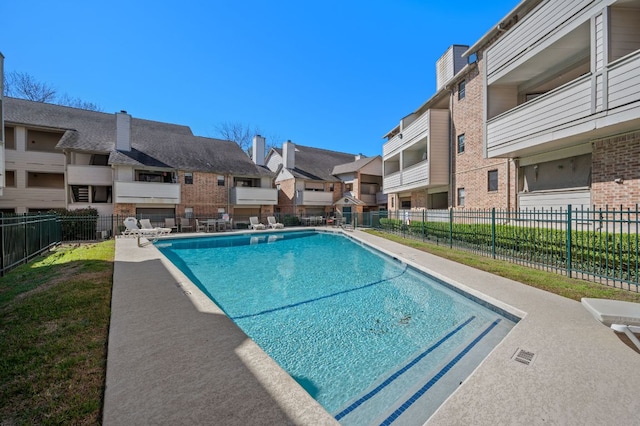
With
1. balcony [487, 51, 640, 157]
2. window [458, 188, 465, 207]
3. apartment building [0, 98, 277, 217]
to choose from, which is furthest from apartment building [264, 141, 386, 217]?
balcony [487, 51, 640, 157]

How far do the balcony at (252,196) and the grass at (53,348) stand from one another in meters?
18.6

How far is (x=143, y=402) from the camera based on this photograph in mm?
2439

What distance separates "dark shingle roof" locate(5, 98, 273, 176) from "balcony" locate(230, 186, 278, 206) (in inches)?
70.9

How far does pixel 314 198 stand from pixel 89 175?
18.9 m

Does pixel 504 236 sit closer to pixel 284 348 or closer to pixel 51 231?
pixel 284 348

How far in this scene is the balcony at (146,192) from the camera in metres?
20.0

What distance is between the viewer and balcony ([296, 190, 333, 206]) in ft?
96.6

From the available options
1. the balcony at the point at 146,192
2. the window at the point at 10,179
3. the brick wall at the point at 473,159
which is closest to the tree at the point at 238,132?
the balcony at the point at 146,192

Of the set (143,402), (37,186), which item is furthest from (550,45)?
(37,186)

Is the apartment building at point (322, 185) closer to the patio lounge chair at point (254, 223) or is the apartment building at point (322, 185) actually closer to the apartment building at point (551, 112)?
the patio lounge chair at point (254, 223)

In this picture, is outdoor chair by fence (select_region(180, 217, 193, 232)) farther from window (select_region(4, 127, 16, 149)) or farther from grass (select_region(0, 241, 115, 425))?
grass (select_region(0, 241, 115, 425))

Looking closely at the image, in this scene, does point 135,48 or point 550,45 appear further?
point 135,48

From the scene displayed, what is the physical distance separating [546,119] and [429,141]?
742 cm

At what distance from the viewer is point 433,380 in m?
3.59
